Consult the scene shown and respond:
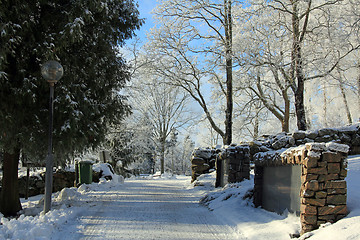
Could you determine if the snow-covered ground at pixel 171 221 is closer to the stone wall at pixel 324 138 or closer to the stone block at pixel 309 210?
the stone block at pixel 309 210

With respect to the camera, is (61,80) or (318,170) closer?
(318,170)

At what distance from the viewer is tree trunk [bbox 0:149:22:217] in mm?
8195

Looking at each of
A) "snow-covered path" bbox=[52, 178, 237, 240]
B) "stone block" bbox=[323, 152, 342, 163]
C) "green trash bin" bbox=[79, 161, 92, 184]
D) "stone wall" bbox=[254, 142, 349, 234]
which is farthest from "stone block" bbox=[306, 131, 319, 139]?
"green trash bin" bbox=[79, 161, 92, 184]

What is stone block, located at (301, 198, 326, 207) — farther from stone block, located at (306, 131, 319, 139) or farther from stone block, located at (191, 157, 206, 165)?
stone block, located at (191, 157, 206, 165)

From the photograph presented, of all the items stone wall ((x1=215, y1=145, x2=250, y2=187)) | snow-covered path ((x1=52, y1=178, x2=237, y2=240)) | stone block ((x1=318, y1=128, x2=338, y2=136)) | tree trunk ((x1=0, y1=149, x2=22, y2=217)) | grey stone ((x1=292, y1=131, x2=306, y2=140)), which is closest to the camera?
snow-covered path ((x1=52, y1=178, x2=237, y2=240))

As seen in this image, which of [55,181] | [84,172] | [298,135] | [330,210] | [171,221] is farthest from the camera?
[55,181]

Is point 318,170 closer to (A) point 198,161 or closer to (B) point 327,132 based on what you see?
(B) point 327,132

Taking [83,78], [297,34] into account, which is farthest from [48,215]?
[297,34]

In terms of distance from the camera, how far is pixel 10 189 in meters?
8.28

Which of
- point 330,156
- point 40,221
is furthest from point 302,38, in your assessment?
point 40,221

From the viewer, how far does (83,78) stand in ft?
27.0

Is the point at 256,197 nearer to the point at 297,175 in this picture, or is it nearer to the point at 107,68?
the point at 297,175

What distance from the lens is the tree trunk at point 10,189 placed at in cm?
820

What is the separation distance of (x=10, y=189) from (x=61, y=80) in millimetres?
3334
